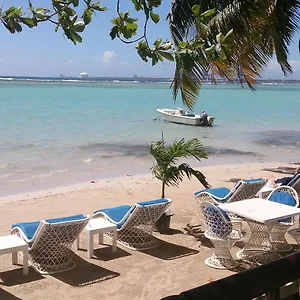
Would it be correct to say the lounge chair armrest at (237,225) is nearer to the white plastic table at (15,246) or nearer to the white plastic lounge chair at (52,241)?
the white plastic lounge chair at (52,241)

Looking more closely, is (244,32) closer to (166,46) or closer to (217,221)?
(217,221)

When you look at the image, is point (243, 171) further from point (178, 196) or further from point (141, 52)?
point (141, 52)

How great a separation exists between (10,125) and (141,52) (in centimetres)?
2681

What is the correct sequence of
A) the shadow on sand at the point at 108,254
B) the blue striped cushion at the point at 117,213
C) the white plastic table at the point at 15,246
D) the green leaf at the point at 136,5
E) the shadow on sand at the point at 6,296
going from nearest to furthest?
the green leaf at the point at 136,5 → the shadow on sand at the point at 6,296 → the white plastic table at the point at 15,246 → the shadow on sand at the point at 108,254 → the blue striped cushion at the point at 117,213

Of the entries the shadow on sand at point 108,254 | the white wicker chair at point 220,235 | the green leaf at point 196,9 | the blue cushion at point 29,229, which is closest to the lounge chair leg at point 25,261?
the blue cushion at point 29,229

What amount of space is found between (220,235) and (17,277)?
7.76ft

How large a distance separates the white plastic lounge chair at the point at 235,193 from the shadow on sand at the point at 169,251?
0.99 m

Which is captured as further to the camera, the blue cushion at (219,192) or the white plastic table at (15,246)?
the blue cushion at (219,192)

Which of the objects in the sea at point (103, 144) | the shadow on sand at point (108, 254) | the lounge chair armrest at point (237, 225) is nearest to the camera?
the shadow on sand at point (108, 254)

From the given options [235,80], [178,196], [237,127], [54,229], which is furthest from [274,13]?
[237,127]

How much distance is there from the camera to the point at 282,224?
251 inches

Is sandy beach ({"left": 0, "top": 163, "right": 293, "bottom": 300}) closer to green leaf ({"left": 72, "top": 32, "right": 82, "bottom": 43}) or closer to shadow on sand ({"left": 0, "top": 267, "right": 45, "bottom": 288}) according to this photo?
shadow on sand ({"left": 0, "top": 267, "right": 45, "bottom": 288})

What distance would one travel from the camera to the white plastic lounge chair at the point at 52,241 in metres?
5.47

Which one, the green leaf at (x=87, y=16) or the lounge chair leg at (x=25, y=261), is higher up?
the green leaf at (x=87, y=16)
